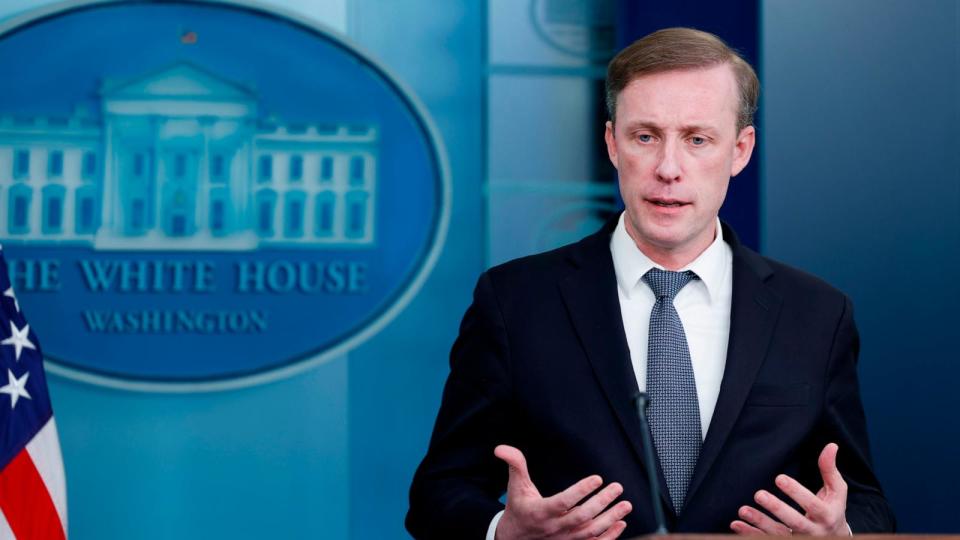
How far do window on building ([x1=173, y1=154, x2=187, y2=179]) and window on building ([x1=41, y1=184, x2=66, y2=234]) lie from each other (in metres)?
0.27

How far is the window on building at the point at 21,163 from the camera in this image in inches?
112

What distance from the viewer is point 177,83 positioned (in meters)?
2.92

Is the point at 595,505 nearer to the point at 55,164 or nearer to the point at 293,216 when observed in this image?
the point at 293,216

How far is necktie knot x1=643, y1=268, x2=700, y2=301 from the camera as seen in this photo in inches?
74.4

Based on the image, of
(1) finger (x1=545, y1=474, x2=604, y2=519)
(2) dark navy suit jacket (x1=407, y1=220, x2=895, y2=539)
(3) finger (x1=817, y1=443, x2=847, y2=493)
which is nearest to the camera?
(1) finger (x1=545, y1=474, x2=604, y2=519)

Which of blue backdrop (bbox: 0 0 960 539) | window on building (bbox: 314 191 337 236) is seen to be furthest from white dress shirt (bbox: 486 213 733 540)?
window on building (bbox: 314 191 337 236)

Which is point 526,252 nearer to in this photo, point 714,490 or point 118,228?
point 118,228

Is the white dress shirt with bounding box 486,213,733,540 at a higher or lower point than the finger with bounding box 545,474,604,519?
higher

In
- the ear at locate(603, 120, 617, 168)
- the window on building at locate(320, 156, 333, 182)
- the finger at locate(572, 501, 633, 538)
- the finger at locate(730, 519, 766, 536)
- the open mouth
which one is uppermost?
the ear at locate(603, 120, 617, 168)

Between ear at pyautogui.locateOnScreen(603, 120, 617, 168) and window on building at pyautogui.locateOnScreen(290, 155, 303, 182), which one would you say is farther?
window on building at pyautogui.locateOnScreen(290, 155, 303, 182)

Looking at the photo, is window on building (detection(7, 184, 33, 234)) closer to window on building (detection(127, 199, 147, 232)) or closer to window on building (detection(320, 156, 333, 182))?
window on building (detection(127, 199, 147, 232))

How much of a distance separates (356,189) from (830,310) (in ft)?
4.50

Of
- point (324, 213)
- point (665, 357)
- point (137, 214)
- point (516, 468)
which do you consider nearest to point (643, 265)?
point (665, 357)

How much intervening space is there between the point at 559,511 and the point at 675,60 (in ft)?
2.42
